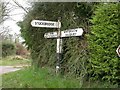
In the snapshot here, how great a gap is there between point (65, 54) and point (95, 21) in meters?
1.31

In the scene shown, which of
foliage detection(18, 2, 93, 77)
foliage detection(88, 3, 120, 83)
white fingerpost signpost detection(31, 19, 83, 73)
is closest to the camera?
foliage detection(88, 3, 120, 83)

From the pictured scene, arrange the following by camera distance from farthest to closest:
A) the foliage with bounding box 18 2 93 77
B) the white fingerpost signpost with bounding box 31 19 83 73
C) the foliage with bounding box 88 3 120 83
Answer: the white fingerpost signpost with bounding box 31 19 83 73
the foliage with bounding box 18 2 93 77
the foliage with bounding box 88 3 120 83

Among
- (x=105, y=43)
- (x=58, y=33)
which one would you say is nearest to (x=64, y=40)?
(x=58, y=33)

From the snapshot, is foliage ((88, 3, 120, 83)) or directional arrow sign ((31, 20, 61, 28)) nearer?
foliage ((88, 3, 120, 83))

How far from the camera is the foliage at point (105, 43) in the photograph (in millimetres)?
4195

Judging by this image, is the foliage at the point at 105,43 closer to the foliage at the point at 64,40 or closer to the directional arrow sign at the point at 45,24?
the foliage at the point at 64,40

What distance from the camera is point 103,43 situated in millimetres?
4371

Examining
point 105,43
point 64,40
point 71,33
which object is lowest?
point 105,43

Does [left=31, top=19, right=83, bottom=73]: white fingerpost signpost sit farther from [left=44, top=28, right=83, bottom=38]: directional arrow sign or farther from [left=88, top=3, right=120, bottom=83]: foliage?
[left=88, top=3, right=120, bottom=83]: foliage

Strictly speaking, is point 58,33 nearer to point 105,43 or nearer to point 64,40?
point 64,40

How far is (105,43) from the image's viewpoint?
432cm

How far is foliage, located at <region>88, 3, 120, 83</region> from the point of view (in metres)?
4.20

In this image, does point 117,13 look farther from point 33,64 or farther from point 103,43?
point 33,64

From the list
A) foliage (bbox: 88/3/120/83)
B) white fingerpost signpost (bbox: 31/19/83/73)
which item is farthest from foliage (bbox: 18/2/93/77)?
foliage (bbox: 88/3/120/83)
